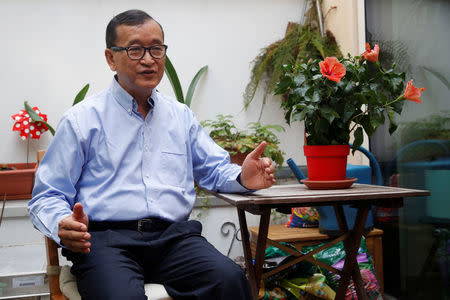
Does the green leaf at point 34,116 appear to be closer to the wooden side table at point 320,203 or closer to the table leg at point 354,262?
the wooden side table at point 320,203

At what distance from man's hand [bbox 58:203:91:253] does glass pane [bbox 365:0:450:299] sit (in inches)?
72.2

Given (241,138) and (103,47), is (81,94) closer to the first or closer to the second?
(103,47)

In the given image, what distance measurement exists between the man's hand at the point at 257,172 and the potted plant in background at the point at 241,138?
148 cm

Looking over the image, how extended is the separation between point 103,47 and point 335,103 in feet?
7.32

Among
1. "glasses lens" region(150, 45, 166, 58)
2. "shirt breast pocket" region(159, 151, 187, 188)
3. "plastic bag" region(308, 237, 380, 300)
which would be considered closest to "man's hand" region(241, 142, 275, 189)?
"shirt breast pocket" region(159, 151, 187, 188)

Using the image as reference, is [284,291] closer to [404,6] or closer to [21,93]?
[404,6]

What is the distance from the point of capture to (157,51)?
1817mm

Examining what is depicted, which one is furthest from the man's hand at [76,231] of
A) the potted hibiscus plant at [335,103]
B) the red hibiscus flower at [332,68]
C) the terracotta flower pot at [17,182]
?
the terracotta flower pot at [17,182]

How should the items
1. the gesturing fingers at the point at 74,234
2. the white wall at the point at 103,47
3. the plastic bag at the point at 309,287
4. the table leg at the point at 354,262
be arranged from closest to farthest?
the gesturing fingers at the point at 74,234
the table leg at the point at 354,262
the plastic bag at the point at 309,287
the white wall at the point at 103,47

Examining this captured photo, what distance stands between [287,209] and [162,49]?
2.57 ft

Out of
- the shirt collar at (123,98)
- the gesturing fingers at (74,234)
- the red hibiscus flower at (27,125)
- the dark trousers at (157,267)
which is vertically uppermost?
the shirt collar at (123,98)

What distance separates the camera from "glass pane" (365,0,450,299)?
8.25ft

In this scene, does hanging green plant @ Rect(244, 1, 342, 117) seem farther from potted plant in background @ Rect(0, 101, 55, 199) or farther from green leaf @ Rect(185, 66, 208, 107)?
potted plant in background @ Rect(0, 101, 55, 199)

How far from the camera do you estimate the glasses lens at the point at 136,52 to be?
5.88 feet
